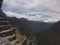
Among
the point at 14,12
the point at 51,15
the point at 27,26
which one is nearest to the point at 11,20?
the point at 14,12

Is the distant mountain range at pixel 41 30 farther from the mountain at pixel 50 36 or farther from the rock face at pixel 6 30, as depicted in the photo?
the rock face at pixel 6 30

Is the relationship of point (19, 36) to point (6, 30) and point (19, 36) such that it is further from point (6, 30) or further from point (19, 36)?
point (6, 30)

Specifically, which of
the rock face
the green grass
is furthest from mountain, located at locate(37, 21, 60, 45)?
the rock face

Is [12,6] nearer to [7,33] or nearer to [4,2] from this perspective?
[4,2]

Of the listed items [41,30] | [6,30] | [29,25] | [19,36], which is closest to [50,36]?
[41,30]

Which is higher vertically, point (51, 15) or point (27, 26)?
point (51, 15)
